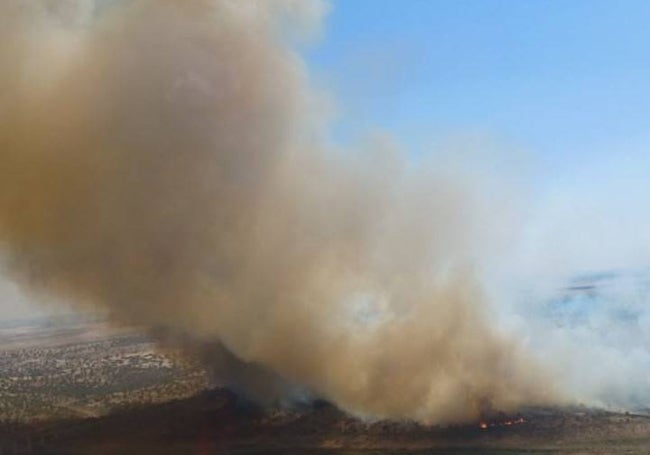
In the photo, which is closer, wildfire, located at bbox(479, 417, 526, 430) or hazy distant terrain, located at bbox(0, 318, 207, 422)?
wildfire, located at bbox(479, 417, 526, 430)

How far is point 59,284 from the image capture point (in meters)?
41.6

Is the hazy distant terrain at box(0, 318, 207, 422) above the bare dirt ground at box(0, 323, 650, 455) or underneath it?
above

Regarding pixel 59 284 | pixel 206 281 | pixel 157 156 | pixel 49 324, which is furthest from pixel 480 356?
pixel 49 324

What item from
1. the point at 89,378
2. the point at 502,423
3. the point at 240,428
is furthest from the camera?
the point at 89,378

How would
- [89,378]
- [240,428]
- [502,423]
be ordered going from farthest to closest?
[89,378], [240,428], [502,423]

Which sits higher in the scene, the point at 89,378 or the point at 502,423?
the point at 89,378

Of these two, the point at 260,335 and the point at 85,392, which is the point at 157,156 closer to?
the point at 260,335

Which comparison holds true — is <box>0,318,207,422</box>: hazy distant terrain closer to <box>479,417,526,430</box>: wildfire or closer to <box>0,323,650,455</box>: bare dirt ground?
<box>0,323,650,455</box>: bare dirt ground

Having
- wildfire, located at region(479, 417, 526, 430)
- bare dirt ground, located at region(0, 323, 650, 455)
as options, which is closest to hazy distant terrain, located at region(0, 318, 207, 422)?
bare dirt ground, located at region(0, 323, 650, 455)

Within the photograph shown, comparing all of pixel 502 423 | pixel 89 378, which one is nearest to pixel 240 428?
pixel 502 423

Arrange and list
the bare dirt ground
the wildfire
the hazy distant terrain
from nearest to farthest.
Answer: the bare dirt ground < the wildfire < the hazy distant terrain

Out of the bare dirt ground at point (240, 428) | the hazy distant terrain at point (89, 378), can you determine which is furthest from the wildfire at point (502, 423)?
the hazy distant terrain at point (89, 378)

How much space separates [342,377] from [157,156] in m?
15.9

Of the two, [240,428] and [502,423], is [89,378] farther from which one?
[502,423]
